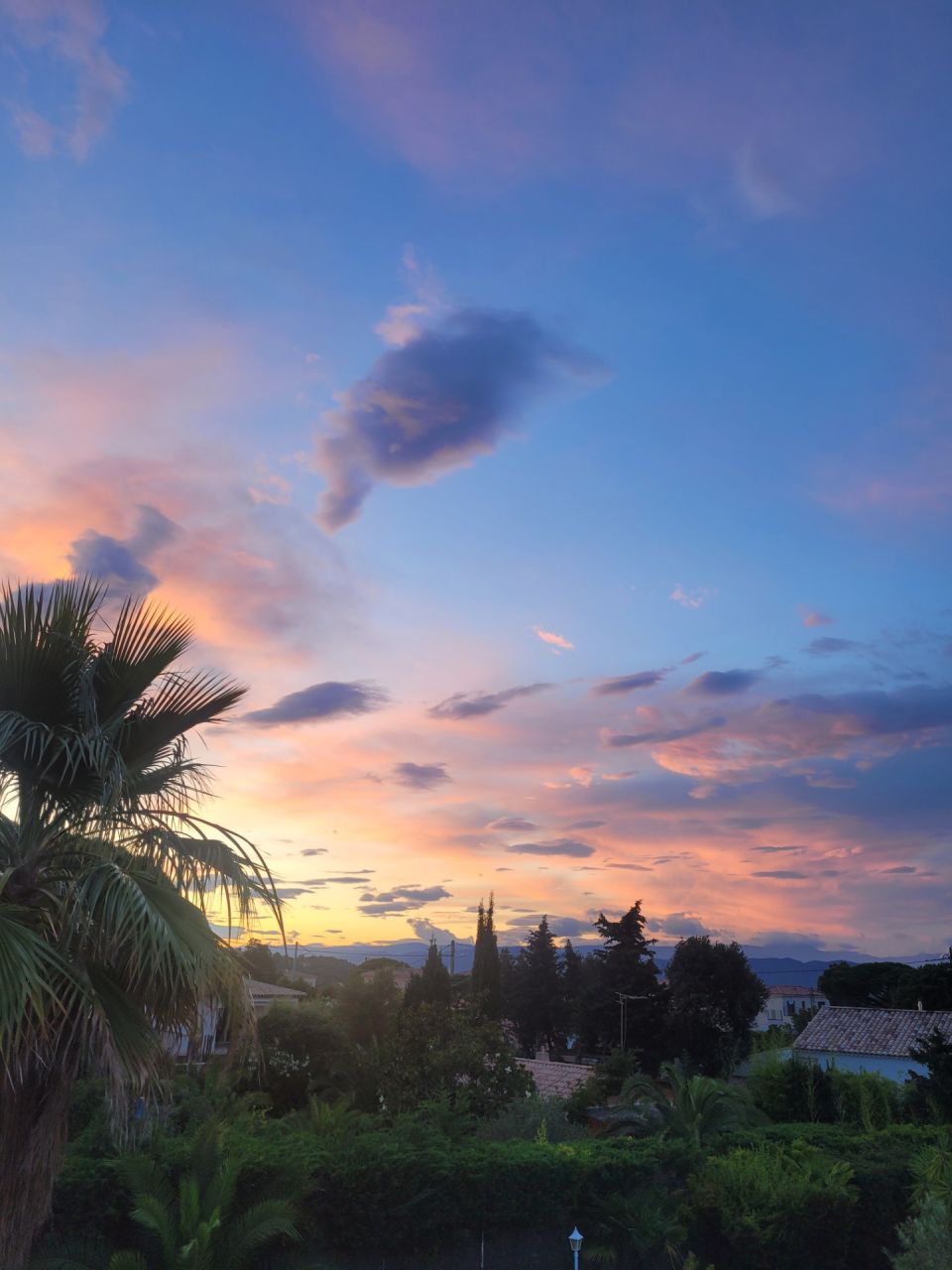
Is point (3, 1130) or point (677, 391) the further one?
point (677, 391)

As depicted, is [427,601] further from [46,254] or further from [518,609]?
[46,254]

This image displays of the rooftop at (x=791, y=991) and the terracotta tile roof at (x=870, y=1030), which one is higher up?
the terracotta tile roof at (x=870, y=1030)

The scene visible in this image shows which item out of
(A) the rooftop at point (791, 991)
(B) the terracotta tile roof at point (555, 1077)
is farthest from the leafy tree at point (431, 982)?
(A) the rooftop at point (791, 991)

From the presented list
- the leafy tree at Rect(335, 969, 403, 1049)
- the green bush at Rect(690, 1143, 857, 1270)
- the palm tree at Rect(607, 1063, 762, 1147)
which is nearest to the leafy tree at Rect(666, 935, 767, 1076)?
the leafy tree at Rect(335, 969, 403, 1049)

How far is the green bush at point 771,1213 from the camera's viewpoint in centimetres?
1368

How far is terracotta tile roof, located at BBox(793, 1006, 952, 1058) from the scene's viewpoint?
A: 4344cm

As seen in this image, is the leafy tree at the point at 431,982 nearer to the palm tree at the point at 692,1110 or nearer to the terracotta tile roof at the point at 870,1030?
the terracotta tile roof at the point at 870,1030

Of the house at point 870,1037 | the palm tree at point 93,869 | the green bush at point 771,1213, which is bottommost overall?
the house at point 870,1037

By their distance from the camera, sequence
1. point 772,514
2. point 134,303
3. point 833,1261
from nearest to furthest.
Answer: point 134,303
point 833,1261
point 772,514

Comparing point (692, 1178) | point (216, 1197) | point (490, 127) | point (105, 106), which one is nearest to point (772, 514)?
point (490, 127)

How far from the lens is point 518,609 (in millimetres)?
17766

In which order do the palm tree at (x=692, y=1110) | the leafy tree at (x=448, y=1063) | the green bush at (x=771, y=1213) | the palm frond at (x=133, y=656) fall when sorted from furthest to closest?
the leafy tree at (x=448, y=1063), the palm tree at (x=692, y=1110), the green bush at (x=771, y=1213), the palm frond at (x=133, y=656)

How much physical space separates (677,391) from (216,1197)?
12367mm

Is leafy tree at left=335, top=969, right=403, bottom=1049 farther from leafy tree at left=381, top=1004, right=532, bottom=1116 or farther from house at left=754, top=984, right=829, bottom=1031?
house at left=754, top=984, right=829, bottom=1031
